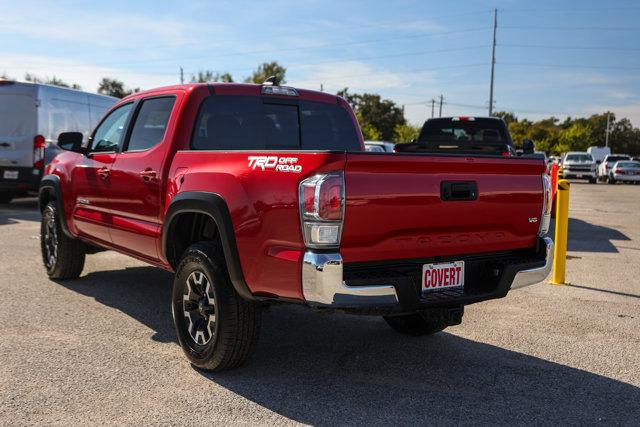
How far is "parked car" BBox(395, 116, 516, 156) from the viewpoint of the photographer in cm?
1042

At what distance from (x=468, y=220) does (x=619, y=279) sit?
4.59m

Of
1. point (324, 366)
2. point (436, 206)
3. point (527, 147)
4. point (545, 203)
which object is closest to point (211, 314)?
point (324, 366)

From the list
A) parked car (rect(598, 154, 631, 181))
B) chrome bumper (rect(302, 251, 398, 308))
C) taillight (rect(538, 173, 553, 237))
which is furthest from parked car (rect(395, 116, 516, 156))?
parked car (rect(598, 154, 631, 181))

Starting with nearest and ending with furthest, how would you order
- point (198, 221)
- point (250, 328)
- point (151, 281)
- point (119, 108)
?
point (250, 328) → point (198, 221) → point (119, 108) → point (151, 281)

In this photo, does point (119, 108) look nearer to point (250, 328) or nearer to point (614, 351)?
point (250, 328)

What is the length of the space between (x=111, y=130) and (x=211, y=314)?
265cm

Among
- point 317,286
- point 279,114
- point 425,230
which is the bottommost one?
point 317,286

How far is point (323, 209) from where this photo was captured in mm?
3281

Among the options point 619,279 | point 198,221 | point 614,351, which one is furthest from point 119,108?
point 619,279

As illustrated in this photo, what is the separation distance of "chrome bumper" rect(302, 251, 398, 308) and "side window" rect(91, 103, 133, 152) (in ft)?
9.57

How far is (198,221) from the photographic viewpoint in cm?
448

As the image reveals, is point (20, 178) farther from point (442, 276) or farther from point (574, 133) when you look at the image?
point (574, 133)

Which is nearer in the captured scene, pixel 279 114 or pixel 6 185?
pixel 279 114

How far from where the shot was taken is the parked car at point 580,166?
35.1 metres
